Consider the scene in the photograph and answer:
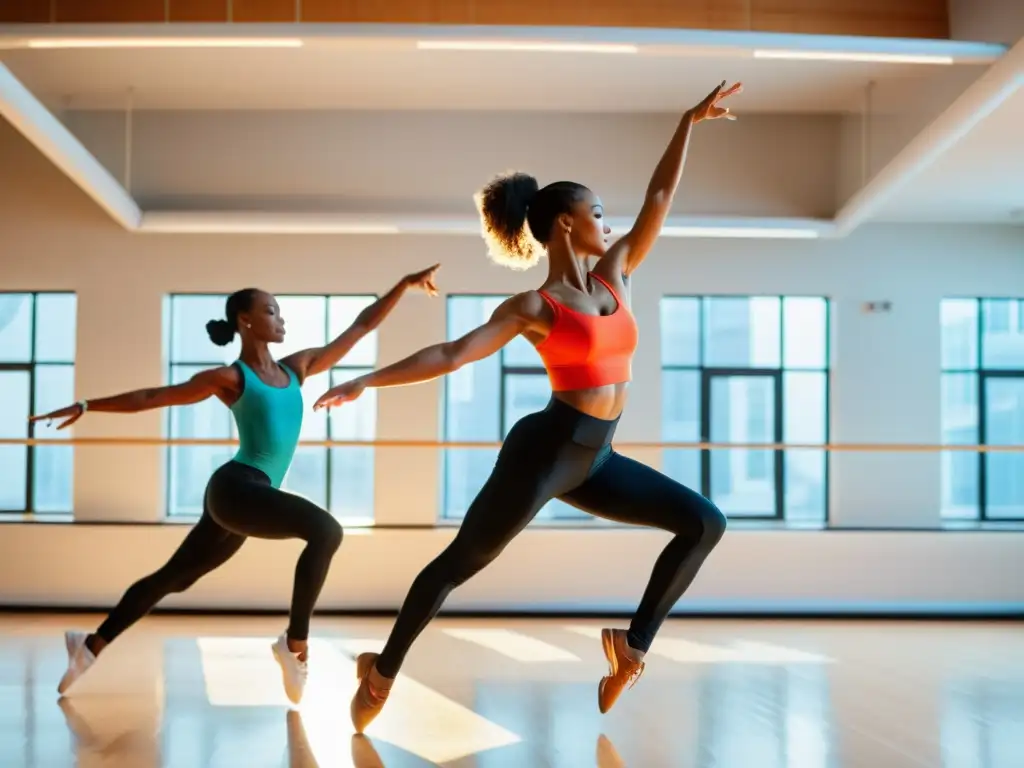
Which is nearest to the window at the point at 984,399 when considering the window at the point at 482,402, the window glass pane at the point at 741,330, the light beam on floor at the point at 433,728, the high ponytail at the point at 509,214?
the window glass pane at the point at 741,330

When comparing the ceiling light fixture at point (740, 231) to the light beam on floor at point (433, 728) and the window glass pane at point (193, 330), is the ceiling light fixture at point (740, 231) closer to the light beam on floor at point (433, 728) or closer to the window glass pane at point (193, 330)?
the window glass pane at point (193, 330)

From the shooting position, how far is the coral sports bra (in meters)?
2.75

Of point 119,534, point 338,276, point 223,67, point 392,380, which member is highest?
point 223,67

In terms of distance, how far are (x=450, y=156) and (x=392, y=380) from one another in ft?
16.8

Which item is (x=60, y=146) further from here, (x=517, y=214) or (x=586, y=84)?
(x=517, y=214)

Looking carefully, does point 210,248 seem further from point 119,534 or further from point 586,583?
point 586,583

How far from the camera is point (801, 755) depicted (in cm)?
309

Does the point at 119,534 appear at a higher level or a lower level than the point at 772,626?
higher

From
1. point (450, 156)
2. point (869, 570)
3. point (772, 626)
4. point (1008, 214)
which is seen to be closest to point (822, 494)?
point (869, 570)

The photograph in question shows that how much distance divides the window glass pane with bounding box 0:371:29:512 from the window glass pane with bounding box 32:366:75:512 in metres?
0.09

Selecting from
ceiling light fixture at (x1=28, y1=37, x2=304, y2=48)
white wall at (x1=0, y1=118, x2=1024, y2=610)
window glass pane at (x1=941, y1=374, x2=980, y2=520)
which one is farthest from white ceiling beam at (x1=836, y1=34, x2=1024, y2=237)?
ceiling light fixture at (x1=28, y1=37, x2=304, y2=48)

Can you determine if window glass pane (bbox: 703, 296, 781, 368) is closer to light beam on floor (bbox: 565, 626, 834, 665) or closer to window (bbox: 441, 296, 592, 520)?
window (bbox: 441, 296, 592, 520)

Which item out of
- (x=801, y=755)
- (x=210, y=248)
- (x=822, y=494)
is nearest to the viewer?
(x=801, y=755)

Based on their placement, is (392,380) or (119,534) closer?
(392,380)
